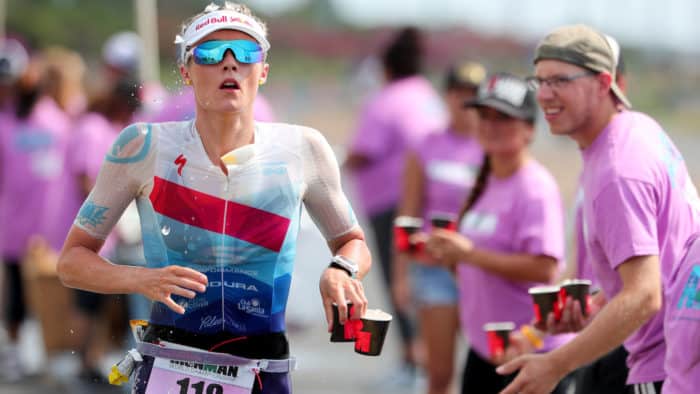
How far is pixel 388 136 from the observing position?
9.38 m

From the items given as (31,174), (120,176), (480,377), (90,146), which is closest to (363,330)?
(120,176)

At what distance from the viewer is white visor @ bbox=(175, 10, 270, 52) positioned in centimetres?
414

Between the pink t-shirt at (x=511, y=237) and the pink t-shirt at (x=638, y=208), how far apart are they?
1166 mm

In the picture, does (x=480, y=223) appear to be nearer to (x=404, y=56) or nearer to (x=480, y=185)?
(x=480, y=185)

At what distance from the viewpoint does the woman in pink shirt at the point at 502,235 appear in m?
5.84

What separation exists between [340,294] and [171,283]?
0.49 meters

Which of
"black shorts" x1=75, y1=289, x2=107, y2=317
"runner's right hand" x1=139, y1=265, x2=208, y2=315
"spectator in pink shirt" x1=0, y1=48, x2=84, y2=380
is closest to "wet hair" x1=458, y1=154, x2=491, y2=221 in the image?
"runner's right hand" x1=139, y1=265, x2=208, y2=315

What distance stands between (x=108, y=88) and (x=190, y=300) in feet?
20.5

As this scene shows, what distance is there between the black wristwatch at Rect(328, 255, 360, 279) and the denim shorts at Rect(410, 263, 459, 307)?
137 inches

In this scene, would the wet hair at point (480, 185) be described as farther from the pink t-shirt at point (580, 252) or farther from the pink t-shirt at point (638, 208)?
the pink t-shirt at point (638, 208)

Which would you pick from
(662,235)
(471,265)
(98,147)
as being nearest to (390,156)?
(98,147)

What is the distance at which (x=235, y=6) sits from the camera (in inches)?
169

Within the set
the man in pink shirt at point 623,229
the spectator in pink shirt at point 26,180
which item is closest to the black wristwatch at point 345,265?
the man in pink shirt at point 623,229

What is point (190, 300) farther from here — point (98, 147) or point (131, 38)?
point (131, 38)
